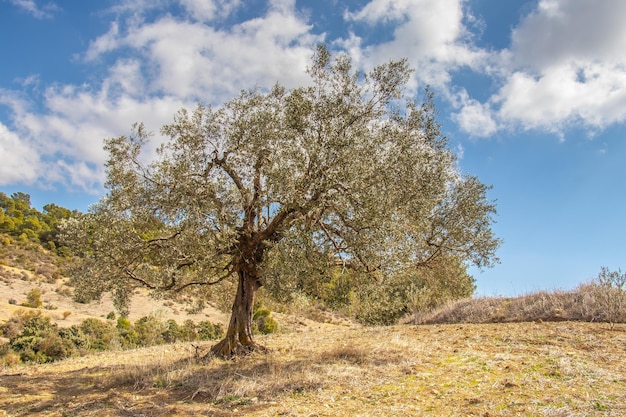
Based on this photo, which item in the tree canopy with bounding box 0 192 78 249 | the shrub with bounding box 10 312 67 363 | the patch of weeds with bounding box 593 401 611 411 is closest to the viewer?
the patch of weeds with bounding box 593 401 611 411

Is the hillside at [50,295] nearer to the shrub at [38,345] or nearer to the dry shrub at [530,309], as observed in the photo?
the shrub at [38,345]

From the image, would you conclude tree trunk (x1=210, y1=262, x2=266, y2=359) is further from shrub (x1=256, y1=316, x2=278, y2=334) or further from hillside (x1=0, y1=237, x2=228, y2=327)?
hillside (x1=0, y1=237, x2=228, y2=327)

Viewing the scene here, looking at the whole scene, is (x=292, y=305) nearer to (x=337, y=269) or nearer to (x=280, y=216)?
(x=337, y=269)

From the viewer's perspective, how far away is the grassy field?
9.08 m

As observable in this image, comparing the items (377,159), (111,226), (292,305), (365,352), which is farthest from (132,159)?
(365,352)

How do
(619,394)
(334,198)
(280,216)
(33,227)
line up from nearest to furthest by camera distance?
(619,394), (334,198), (280,216), (33,227)

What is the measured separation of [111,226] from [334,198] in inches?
319

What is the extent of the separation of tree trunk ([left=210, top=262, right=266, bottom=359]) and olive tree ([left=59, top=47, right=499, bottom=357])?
0.04 metres

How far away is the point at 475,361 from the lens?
12555 millimetres

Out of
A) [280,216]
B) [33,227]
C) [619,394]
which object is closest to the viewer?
[619,394]

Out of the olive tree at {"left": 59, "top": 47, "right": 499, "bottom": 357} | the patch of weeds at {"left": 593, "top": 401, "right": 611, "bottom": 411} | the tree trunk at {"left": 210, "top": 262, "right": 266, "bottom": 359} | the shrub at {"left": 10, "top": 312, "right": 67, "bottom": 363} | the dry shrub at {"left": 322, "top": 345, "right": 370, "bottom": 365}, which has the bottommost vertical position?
the shrub at {"left": 10, "top": 312, "right": 67, "bottom": 363}

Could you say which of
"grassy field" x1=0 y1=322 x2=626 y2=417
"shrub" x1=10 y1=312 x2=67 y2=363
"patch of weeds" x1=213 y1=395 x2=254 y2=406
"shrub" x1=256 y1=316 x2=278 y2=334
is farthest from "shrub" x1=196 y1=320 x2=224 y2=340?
"patch of weeds" x1=213 y1=395 x2=254 y2=406

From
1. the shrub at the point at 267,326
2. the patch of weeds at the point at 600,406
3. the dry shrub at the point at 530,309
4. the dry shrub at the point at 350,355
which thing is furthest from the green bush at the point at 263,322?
the patch of weeds at the point at 600,406

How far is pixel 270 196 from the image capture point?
12.4 m
